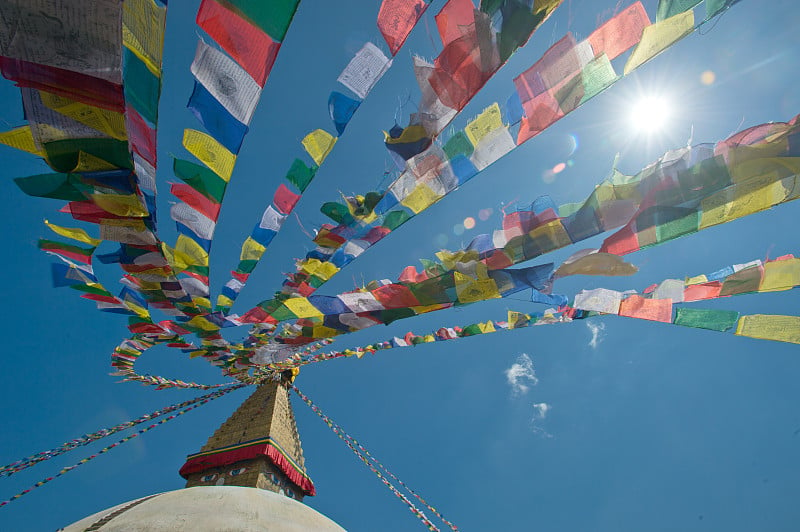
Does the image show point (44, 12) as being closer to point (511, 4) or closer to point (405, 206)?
point (511, 4)

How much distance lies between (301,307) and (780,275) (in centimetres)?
487

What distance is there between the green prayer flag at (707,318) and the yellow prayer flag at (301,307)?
157 inches

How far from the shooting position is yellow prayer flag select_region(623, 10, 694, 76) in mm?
2357

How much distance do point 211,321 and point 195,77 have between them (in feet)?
12.4

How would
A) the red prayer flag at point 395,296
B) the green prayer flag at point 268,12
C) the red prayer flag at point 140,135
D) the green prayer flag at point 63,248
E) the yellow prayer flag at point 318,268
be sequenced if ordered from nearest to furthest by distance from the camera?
the green prayer flag at point 268,12, the red prayer flag at point 140,135, the red prayer flag at point 395,296, the green prayer flag at point 63,248, the yellow prayer flag at point 318,268

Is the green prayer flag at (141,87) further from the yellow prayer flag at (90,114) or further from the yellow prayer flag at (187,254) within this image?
the yellow prayer flag at (187,254)

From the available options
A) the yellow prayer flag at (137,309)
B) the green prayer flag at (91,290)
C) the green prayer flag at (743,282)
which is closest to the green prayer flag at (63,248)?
the green prayer flag at (91,290)

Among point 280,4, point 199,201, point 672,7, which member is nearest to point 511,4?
point 672,7

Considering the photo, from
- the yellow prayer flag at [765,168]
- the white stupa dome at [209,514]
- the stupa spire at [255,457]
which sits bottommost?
the white stupa dome at [209,514]

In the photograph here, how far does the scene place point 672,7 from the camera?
92.7 inches

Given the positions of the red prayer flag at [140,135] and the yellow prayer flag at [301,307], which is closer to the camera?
the red prayer flag at [140,135]

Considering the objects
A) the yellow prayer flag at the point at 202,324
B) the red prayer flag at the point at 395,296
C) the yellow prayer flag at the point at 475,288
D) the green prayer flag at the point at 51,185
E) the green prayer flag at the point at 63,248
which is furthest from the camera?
the yellow prayer flag at the point at 202,324

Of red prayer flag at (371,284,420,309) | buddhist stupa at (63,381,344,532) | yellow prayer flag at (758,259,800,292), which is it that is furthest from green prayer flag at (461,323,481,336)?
yellow prayer flag at (758,259,800,292)

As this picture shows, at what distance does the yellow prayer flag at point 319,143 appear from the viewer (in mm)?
3500
